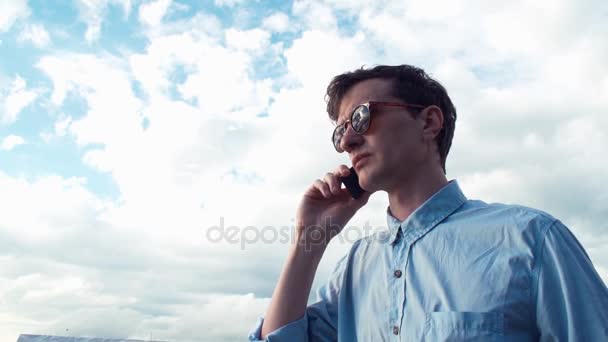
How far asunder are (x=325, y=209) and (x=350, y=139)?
22.4 inches

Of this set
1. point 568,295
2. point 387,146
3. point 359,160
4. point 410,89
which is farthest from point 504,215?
point 410,89

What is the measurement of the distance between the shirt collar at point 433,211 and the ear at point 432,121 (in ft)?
1.61

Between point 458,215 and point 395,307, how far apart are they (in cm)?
62

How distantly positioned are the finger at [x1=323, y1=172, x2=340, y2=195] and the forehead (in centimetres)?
39

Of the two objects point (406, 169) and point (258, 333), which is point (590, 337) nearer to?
point (406, 169)

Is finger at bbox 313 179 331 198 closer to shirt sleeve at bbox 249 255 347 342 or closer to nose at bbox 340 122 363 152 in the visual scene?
nose at bbox 340 122 363 152

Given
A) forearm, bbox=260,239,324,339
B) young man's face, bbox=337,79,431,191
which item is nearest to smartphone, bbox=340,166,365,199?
young man's face, bbox=337,79,431,191

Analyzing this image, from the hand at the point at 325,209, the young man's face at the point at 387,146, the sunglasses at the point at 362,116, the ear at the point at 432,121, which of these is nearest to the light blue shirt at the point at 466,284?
the young man's face at the point at 387,146

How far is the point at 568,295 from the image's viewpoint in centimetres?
211

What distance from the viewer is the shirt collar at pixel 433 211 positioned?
9.24ft

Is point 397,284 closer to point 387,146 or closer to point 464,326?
point 464,326

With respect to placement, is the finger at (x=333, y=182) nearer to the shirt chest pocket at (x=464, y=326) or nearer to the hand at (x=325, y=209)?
the hand at (x=325, y=209)

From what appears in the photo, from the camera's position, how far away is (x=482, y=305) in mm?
2248

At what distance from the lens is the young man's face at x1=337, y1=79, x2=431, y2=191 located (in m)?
3.10
